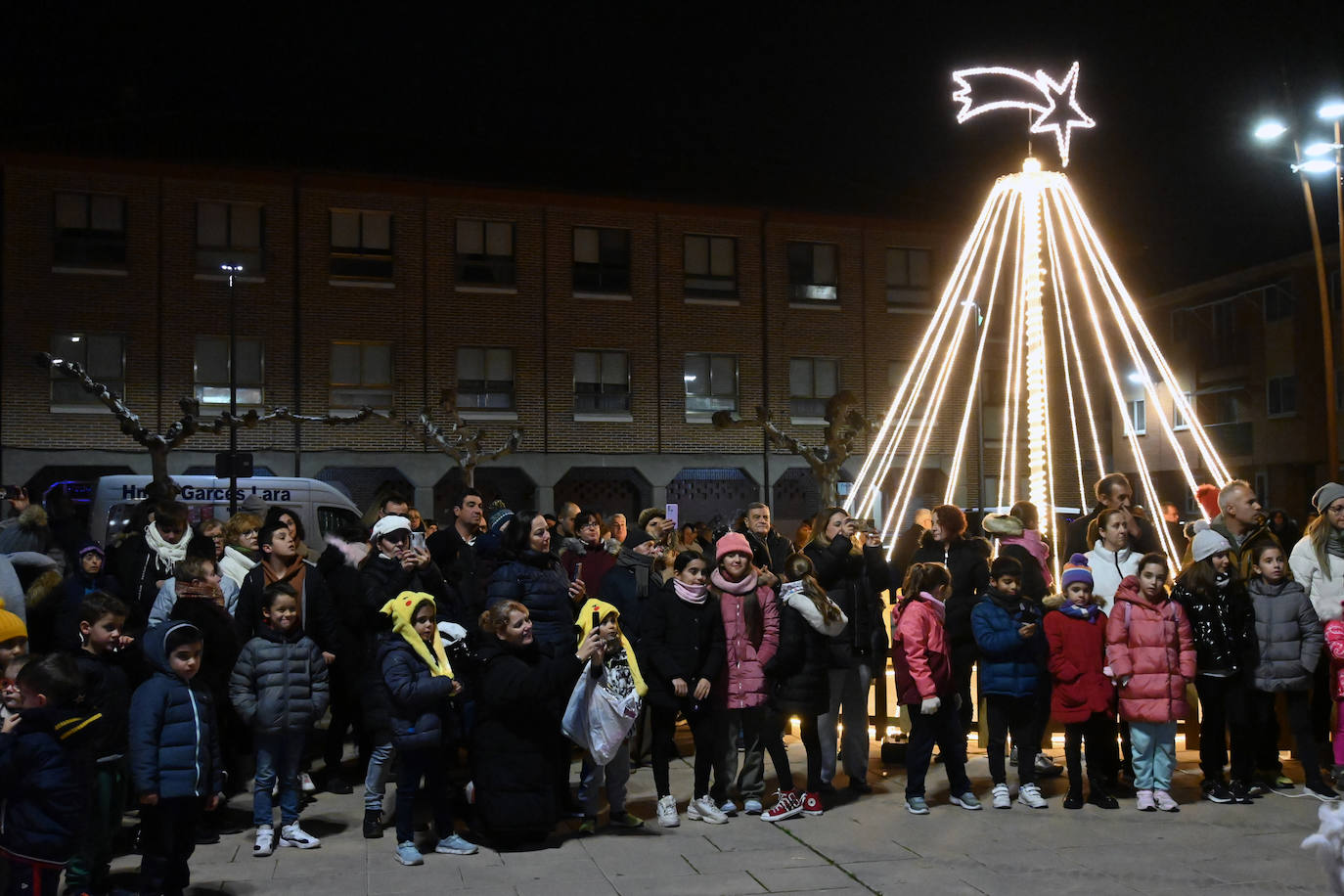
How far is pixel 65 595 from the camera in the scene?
8.08 m

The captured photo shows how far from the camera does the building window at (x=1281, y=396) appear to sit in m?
36.2

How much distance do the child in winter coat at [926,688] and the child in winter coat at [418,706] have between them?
295cm

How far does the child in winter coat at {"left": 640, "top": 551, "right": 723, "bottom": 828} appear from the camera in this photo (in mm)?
7828

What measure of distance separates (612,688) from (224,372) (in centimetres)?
2293

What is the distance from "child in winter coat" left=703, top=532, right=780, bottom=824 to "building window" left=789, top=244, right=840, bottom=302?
24.7 meters

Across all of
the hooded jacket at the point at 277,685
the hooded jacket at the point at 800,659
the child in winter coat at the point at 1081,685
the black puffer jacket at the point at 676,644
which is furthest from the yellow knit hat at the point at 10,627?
the child in winter coat at the point at 1081,685

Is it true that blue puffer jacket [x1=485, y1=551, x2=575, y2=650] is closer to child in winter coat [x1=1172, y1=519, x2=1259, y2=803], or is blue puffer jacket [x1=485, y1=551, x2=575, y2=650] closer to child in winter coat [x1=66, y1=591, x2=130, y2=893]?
child in winter coat [x1=66, y1=591, x2=130, y2=893]

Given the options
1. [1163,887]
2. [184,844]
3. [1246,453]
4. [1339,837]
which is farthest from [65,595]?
[1246,453]

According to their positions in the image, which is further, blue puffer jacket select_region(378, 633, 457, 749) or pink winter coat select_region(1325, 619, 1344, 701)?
pink winter coat select_region(1325, 619, 1344, 701)

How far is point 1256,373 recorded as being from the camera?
37562 millimetres

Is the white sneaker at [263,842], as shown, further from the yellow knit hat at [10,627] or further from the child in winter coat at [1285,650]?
the child in winter coat at [1285,650]

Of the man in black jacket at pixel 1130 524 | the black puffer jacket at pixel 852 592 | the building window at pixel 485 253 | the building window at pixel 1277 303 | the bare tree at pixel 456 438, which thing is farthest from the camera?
the building window at pixel 1277 303

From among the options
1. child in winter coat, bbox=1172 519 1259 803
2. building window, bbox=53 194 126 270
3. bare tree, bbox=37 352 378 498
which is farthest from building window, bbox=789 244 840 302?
child in winter coat, bbox=1172 519 1259 803

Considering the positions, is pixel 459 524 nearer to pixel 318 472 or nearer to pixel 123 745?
pixel 123 745
